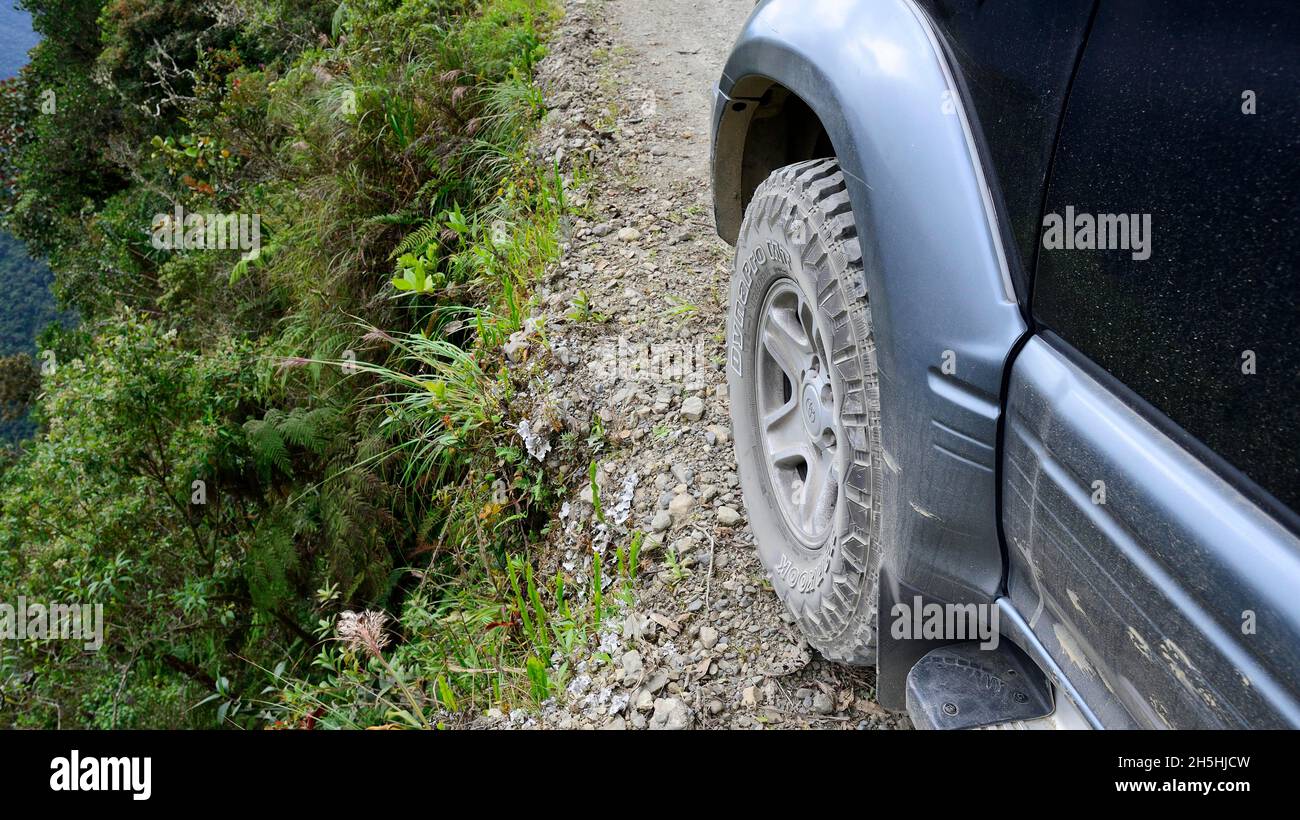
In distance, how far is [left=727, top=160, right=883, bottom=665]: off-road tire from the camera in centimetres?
191

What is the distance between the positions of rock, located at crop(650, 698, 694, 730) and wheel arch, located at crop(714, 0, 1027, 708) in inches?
28.9

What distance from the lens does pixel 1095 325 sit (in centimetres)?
134

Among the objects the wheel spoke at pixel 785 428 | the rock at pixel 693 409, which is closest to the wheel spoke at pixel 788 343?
the wheel spoke at pixel 785 428

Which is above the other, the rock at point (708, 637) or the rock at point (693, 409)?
the rock at point (693, 409)

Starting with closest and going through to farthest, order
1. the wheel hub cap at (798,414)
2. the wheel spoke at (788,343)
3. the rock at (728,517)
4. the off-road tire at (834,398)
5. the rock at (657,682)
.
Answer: the off-road tire at (834,398), the wheel hub cap at (798,414), the wheel spoke at (788,343), the rock at (657,682), the rock at (728,517)

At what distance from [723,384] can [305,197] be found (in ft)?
16.2

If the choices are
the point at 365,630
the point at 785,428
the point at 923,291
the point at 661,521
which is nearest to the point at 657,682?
the point at 661,521

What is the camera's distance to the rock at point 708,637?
8.71 ft

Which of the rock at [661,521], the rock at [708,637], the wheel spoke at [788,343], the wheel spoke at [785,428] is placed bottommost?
Result: the rock at [708,637]

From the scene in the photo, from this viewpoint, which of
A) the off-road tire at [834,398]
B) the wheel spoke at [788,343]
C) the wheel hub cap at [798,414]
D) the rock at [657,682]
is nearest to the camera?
the off-road tire at [834,398]

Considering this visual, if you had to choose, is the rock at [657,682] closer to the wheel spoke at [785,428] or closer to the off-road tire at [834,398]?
the off-road tire at [834,398]

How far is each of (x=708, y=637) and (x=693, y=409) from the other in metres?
1.20

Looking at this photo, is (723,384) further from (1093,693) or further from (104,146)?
(104,146)
